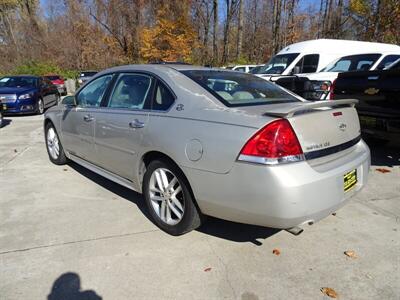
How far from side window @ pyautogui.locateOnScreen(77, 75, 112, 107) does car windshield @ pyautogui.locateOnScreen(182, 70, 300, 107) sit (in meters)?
1.28

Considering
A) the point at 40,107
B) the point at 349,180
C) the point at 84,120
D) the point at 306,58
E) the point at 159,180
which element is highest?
the point at 306,58

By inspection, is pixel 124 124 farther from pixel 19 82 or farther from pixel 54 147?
pixel 19 82

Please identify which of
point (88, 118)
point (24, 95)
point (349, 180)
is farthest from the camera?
point (24, 95)

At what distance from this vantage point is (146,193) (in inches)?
138

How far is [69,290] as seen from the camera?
8.39 ft

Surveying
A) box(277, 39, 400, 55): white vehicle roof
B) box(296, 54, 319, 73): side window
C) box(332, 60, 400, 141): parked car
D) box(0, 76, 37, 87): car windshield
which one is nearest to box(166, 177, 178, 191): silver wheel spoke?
box(332, 60, 400, 141): parked car

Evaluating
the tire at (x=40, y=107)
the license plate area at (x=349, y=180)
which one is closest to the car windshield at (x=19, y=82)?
the tire at (x=40, y=107)

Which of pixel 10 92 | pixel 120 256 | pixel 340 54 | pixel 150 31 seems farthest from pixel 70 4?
pixel 120 256

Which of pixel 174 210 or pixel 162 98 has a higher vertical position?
pixel 162 98

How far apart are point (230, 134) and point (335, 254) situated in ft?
4.71

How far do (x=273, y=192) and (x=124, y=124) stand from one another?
182cm

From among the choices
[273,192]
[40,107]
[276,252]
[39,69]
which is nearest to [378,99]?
[276,252]

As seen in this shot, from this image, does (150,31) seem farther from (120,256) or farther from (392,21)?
(120,256)

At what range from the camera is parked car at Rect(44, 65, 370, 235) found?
2.51m
